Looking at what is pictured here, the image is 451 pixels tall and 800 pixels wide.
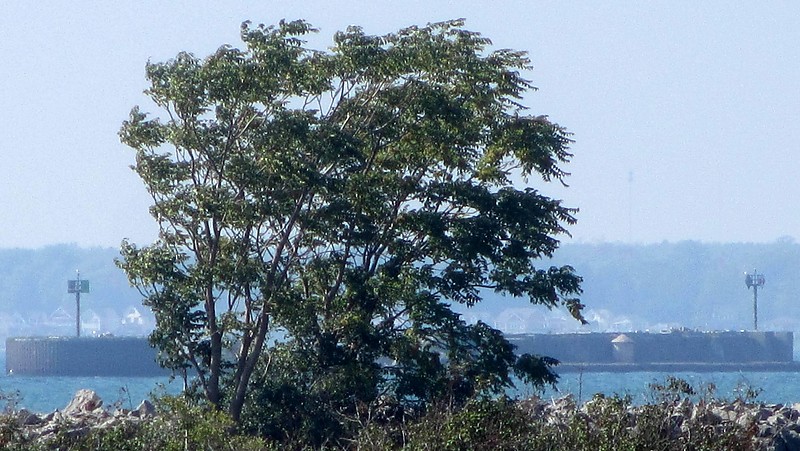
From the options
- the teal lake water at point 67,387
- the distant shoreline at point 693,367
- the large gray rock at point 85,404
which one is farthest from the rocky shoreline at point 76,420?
the distant shoreline at point 693,367

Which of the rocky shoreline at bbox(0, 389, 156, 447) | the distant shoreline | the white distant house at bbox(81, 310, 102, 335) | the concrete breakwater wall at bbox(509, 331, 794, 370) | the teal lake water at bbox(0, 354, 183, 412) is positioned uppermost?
the white distant house at bbox(81, 310, 102, 335)

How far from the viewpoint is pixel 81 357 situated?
309 ft

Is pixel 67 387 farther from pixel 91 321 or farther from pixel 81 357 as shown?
pixel 91 321

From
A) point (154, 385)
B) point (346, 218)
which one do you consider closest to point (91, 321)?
point (154, 385)

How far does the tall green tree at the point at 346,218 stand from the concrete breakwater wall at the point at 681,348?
262 ft

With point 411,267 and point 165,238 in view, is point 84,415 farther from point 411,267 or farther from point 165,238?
point 411,267

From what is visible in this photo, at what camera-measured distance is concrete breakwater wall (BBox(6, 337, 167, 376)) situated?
9150 centimetres

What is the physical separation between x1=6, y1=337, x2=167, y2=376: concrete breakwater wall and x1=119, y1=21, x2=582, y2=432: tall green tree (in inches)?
2760

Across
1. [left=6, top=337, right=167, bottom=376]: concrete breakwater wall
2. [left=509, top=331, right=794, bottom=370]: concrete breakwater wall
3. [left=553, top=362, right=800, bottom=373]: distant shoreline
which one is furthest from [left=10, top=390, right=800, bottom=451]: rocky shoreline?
[left=509, top=331, right=794, bottom=370]: concrete breakwater wall

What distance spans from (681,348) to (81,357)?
39.8m

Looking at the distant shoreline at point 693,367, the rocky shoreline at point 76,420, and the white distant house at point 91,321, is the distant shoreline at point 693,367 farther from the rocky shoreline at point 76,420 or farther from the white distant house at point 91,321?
the white distant house at point 91,321

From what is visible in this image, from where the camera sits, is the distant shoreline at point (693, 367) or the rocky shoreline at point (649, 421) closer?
the rocky shoreline at point (649, 421)

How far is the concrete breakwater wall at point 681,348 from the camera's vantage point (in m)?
101

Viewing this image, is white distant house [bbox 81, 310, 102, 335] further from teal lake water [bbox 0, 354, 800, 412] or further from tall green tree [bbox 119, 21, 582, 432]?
tall green tree [bbox 119, 21, 582, 432]
